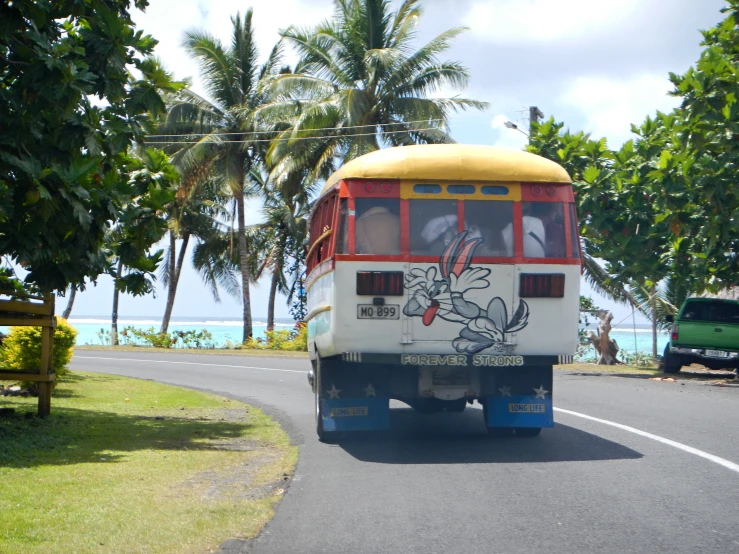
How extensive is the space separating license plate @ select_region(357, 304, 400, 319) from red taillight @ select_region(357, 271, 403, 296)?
0.43 ft

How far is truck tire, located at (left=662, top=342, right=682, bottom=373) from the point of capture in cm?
2067

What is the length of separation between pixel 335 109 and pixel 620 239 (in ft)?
39.8

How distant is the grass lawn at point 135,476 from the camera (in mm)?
6137

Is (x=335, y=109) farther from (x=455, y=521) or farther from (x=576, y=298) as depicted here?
(x=455, y=521)

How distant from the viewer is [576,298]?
975cm

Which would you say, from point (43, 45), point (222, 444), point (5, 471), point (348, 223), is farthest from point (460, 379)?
point (43, 45)

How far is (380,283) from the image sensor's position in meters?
9.42

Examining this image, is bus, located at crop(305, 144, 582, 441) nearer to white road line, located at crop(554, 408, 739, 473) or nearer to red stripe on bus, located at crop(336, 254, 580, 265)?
red stripe on bus, located at crop(336, 254, 580, 265)

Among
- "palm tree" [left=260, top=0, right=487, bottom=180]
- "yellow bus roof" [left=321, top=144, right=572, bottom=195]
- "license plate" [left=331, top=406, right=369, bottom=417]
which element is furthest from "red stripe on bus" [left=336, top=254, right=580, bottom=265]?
"palm tree" [left=260, top=0, right=487, bottom=180]

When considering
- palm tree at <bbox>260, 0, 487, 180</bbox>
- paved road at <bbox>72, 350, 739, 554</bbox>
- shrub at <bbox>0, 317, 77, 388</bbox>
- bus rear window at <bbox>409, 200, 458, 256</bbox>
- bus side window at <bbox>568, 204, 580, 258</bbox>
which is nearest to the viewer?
paved road at <bbox>72, 350, 739, 554</bbox>

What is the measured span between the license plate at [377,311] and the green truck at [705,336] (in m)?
12.8

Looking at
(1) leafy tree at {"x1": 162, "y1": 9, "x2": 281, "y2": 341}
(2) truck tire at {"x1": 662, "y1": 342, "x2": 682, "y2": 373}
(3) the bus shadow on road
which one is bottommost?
(3) the bus shadow on road

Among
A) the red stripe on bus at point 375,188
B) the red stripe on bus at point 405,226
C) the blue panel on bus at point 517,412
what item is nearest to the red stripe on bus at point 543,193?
the red stripe on bus at point 405,226

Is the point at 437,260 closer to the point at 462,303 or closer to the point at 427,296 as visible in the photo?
the point at 427,296
